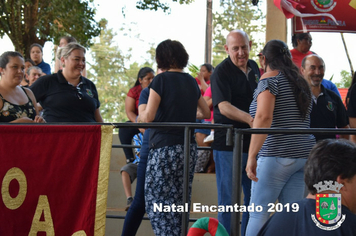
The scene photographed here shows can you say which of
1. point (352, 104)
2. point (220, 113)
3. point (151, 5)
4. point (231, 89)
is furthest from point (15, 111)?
point (151, 5)

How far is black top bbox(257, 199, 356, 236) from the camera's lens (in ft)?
7.00

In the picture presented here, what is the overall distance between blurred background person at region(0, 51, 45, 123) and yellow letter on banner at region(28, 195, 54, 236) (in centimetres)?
99

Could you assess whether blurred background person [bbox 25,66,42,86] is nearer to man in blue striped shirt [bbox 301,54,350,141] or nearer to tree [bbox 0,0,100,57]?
tree [bbox 0,0,100,57]

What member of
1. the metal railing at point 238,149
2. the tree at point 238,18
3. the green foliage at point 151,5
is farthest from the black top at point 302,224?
the tree at point 238,18

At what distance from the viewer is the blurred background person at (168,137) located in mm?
3957

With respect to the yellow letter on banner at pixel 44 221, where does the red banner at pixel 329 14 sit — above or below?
above

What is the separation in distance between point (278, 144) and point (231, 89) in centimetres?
90

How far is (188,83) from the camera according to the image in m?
4.30

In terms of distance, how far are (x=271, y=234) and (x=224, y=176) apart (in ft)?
6.31

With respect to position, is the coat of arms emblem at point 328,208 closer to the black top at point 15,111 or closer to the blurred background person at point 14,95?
the blurred background person at point 14,95

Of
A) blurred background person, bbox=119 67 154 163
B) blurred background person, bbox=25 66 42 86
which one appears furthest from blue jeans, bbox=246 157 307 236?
blurred background person, bbox=25 66 42 86

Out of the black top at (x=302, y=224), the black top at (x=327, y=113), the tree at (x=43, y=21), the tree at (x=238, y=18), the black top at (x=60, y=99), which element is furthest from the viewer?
the tree at (x=238, y=18)

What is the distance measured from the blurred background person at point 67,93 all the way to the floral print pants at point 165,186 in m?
0.95

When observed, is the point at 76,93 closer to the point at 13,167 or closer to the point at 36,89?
the point at 36,89
